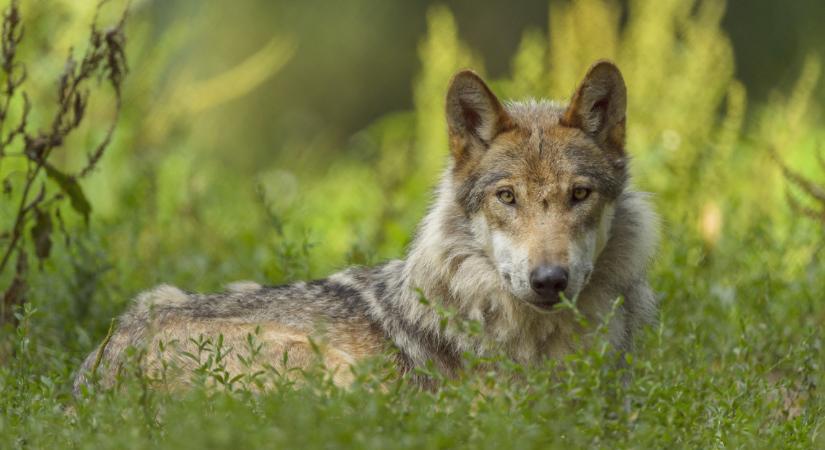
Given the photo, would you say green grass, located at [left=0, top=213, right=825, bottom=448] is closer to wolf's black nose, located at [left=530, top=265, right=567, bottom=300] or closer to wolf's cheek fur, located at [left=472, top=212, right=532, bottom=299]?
wolf's black nose, located at [left=530, top=265, right=567, bottom=300]

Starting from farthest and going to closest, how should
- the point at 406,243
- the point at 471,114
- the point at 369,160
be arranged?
the point at 369,160
the point at 406,243
the point at 471,114

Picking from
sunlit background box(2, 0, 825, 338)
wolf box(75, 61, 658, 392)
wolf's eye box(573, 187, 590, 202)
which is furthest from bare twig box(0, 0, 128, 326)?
wolf's eye box(573, 187, 590, 202)

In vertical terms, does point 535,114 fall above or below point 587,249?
above

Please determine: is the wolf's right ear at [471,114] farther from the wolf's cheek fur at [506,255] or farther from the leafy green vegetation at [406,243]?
the leafy green vegetation at [406,243]

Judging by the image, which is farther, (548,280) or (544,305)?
(544,305)

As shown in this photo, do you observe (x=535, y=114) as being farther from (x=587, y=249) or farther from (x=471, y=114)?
(x=587, y=249)

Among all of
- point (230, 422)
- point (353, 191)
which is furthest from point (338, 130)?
point (230, 422)

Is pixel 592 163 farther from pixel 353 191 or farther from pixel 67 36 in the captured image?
pixel 353 191

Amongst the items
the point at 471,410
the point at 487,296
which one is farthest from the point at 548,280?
the point at 471,410

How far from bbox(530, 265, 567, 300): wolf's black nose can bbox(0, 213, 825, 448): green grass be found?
292mm

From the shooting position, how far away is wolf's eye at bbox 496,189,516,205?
5.19 meters

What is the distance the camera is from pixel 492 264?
5352mm

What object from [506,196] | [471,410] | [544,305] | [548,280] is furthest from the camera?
[506,196]

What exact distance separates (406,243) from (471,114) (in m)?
1.13
